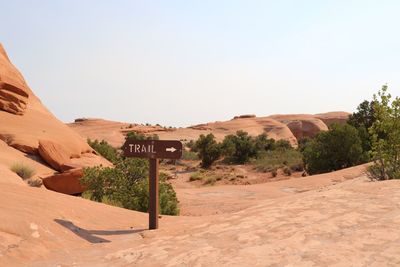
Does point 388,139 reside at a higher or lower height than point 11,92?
lower

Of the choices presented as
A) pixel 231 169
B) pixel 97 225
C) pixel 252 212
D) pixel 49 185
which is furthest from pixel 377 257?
pixel 231 169

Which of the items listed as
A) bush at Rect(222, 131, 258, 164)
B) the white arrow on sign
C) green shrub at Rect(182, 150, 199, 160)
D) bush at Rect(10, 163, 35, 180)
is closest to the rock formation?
bush at Rect(10, 163, 35, 180)

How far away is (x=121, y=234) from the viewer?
21.8 feet

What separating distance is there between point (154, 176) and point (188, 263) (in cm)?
277

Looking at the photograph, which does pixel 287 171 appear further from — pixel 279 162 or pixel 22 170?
pixel 22 170

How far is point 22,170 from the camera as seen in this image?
44.4 feet

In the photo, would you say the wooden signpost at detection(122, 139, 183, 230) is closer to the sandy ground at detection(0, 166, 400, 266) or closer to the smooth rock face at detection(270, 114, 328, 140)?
the sandy ground at detection(0, 166, 400, 266)

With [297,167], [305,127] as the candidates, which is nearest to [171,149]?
[297,167]

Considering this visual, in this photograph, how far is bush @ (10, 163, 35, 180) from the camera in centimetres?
1342

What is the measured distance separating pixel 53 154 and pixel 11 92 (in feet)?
15.2

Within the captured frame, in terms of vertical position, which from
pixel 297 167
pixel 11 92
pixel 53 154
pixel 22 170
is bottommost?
pixel 297 167

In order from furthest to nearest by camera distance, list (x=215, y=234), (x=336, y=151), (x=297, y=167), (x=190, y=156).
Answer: (x=190, y=156), (x=297, y=167), (x=336, y=151), (x=215, y=234)

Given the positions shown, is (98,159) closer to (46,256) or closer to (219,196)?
(219,196)

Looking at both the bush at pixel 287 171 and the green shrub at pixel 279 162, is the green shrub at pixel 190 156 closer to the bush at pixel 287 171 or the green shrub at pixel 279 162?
the green shrub at pixel 279 162
